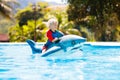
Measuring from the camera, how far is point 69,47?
29.8 feet

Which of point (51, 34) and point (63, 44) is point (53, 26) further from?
point (63, 44)

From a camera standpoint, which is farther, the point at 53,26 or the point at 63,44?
the point at 53,26

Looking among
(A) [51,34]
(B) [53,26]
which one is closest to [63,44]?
(A) [51,34]

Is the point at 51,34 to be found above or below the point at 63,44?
above

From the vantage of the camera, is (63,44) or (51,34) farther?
(51,34)

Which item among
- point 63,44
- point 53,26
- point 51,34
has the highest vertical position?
point 53,26

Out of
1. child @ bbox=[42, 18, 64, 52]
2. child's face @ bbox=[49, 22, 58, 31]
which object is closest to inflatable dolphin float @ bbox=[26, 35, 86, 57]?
child @ bbox=[42, 18, 64, 52]

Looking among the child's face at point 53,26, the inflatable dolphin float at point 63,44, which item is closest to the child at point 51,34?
the child's face at point 53,26

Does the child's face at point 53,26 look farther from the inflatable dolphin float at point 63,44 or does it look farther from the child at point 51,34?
the inflatable dolphin float at point 63,44

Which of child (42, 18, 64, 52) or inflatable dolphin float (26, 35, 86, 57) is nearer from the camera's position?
inflatable dolphin float (26, 35, 86, 57)

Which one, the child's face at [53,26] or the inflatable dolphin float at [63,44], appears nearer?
the inflatable dolphin float at [63,44]

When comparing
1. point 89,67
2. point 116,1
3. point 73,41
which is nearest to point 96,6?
point 116,1

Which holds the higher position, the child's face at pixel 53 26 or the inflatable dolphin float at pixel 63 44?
the child's face at pixel 53 26

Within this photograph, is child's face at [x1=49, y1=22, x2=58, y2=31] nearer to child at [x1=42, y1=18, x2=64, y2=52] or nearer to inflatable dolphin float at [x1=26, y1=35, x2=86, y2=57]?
child at [x1=42, y1=18, x2=64, y2=52]
